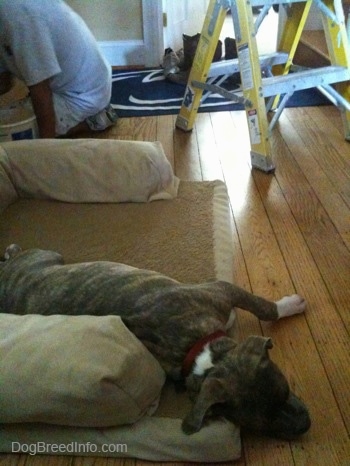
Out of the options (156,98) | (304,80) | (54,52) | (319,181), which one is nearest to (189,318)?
(319,181)

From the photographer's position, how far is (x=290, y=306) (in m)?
1.59

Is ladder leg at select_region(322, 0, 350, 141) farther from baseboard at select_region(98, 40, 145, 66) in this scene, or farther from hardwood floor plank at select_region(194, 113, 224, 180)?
baseboard at select_region(98, 40, 145, 66)

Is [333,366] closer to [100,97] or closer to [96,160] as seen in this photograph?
[96,160]

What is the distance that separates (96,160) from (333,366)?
128 centimetres

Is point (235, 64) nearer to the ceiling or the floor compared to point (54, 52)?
nearer to the floor

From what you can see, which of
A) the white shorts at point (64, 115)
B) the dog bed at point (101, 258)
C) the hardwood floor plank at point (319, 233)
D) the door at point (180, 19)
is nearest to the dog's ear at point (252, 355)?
the dog bed at point (101, 258)

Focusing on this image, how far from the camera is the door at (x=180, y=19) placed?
13.1ft

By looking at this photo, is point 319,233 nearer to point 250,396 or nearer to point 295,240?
point 295,240

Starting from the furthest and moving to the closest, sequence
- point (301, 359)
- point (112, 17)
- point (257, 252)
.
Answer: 1. point (112, 17)
2. point (257, 252)
3. point (301, 359)

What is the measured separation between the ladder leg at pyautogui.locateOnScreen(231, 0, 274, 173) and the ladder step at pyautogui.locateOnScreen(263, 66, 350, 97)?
81 millimetres

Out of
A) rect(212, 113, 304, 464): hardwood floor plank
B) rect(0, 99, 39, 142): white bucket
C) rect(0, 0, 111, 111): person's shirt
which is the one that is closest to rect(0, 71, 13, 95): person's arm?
rect(0, 0, 111, 111): person's shirt

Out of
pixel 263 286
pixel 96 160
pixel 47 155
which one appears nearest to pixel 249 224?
pixel 263 286

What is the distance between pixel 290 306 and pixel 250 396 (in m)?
0.53

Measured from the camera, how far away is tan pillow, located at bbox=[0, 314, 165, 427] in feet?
3.69
